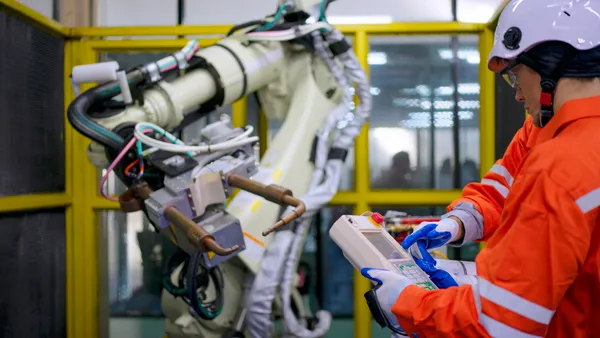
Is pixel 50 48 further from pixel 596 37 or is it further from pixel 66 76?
pixel 596 37

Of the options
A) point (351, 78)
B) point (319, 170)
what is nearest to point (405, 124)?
point (351, 78)

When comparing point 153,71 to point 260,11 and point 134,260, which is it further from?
point 134,260

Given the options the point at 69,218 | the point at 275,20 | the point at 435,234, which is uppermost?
the point at 275,20

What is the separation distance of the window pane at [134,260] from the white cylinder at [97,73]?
5.31 ft

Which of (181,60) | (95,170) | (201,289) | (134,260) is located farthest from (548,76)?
(134,260)

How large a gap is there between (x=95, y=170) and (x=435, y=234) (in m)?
2.34

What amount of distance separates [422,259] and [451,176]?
2.03m

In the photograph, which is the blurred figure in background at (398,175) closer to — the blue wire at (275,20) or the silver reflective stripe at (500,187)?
the blue wire at (275,20)

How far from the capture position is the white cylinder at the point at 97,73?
203 cm

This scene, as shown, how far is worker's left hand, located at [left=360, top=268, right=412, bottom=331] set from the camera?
131 cm

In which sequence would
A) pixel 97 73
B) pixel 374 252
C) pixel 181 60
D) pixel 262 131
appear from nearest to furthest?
pixel 374 252 < pixel 97 73 < pixel 181 60 < pixel 262 131

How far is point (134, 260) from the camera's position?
354 centimetres

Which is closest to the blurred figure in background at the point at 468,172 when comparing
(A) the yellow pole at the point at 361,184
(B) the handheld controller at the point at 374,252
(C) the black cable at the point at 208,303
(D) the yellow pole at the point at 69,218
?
(A) the yellow pole at the point at 361,184

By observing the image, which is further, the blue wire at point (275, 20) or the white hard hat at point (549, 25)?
the blue wire at point (275, 20)
